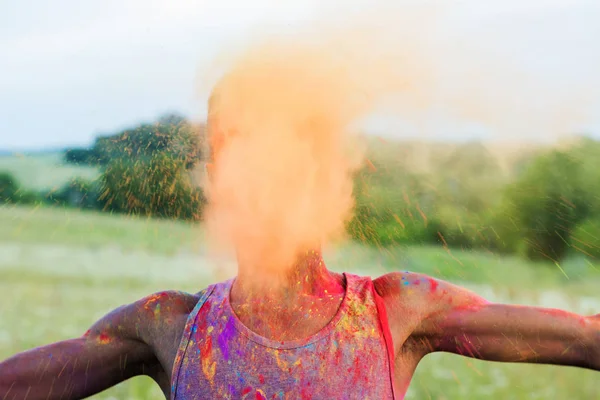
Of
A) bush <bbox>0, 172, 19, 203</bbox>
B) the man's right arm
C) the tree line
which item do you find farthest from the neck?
the tree line

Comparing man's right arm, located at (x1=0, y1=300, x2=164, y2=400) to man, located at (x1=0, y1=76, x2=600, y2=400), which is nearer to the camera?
man, located at (x1=0, y1=76, x2=600, y2=400)

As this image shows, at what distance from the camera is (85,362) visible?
2.25 metres

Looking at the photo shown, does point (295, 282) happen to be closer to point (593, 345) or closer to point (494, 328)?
point (494, 328)

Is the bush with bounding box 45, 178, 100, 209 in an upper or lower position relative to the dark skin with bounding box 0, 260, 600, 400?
lower

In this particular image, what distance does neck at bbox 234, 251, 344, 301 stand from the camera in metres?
2.10


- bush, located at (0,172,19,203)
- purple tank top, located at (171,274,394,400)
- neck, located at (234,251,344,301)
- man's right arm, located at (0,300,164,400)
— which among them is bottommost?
bush, located at (0,172,19,203)

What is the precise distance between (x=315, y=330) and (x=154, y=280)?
1690 centimetres

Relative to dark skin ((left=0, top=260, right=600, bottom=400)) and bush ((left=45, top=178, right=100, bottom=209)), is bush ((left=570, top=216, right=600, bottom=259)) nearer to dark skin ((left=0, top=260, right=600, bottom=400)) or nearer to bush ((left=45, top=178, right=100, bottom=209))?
bush ((left=45, top=178, right=100, bottom=209))

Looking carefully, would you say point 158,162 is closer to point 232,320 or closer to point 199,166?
point 199,166

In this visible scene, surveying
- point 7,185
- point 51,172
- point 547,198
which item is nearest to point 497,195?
point 547,198

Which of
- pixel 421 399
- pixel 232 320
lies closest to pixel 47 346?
pixel 232 320

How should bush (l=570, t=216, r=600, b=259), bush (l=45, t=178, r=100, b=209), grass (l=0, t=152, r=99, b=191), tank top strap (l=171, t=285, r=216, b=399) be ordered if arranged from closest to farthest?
tank top strap (l=171, t=285, r=216, b=399) → grass (l=0, t=152, r=99, b=191) → bush (l=45, t=178, r=100, b=209) → bush (l=570, t=216, r=600, b=259)

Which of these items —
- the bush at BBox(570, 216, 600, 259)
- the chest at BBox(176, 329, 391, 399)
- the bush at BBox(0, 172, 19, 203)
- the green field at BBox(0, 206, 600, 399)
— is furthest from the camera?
the bush at BBox(570, 216, 600, 259)

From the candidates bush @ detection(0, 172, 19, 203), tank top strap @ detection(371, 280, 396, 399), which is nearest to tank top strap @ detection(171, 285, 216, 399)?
tank top strap @ detection(371, 280, 396, 399)
